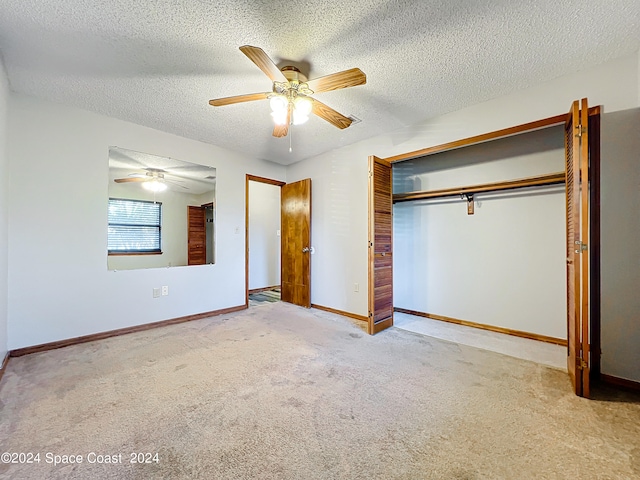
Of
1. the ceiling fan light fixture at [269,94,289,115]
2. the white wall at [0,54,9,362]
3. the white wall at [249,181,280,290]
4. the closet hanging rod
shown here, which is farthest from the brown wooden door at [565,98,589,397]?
the white wall at [249,181,280,290]

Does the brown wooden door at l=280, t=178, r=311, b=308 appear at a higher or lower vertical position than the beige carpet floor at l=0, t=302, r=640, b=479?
higher

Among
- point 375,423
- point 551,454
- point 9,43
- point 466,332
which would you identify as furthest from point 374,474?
point 9,43

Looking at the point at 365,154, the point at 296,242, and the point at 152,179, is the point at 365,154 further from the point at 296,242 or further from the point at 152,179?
the point at 152,179

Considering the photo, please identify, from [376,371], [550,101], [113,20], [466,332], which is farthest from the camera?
[466,332]

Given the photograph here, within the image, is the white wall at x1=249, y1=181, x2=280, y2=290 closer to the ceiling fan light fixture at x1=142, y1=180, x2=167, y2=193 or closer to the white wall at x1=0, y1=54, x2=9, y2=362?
the ceiling fan light fixture at x1=142, y1=180, x2=167, y2=193

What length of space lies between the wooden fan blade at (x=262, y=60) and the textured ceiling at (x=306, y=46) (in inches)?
9.4

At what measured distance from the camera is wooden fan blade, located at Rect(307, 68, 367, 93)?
5.85 feet

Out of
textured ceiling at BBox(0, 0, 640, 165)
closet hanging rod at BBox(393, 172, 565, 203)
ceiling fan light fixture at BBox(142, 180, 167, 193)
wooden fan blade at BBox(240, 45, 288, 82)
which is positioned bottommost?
closet hanging rod at BBox(393, 172, 565, 203)

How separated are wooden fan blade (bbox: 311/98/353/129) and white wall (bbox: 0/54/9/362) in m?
2.47

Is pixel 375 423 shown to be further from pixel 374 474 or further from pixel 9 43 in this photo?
pixel 9 43

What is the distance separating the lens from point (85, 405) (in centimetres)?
175

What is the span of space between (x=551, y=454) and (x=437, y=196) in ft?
9.28

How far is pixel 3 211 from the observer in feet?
7.54

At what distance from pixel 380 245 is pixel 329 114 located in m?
1.60
